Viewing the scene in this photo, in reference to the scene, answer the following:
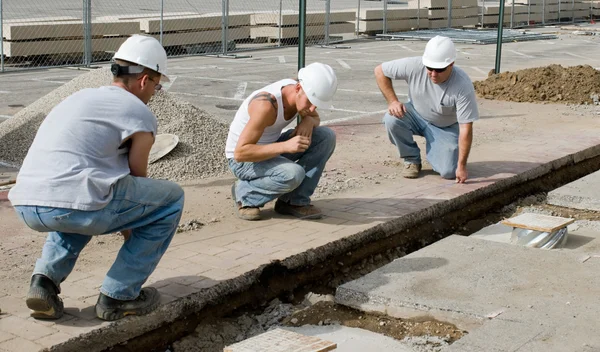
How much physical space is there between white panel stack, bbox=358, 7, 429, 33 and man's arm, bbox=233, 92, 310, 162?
19537mm

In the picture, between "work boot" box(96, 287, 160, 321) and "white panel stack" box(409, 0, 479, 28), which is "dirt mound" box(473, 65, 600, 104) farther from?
"white panel stack" box(409, 0, 479, 28)

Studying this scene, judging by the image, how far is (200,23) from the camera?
1873 centimetres

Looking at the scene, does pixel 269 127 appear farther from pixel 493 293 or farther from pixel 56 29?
pixel 56 29

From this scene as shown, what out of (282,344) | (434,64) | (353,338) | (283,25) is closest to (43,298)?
(282,344)

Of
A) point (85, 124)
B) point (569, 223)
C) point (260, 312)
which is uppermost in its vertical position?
point (85, 124)

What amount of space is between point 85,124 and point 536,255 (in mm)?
3206

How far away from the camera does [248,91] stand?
13.2m

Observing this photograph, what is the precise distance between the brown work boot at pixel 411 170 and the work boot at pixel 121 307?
3760 millimetres

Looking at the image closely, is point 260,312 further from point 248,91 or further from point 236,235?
point 248,91

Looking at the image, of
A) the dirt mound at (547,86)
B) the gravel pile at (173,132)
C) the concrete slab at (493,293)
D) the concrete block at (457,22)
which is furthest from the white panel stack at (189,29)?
the concrete slab at (493,293)

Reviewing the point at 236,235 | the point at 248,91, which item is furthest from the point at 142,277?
the point at 248,91

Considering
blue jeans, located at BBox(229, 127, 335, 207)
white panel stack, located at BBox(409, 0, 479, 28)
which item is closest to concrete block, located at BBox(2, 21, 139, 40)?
blue jeans, located at BBox(229, 127, 335, 207)

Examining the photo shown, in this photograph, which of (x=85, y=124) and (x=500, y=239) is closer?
(x=85, y=124)

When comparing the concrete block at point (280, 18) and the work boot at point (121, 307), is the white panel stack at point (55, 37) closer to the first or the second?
the concrete block at point (280, 18)
